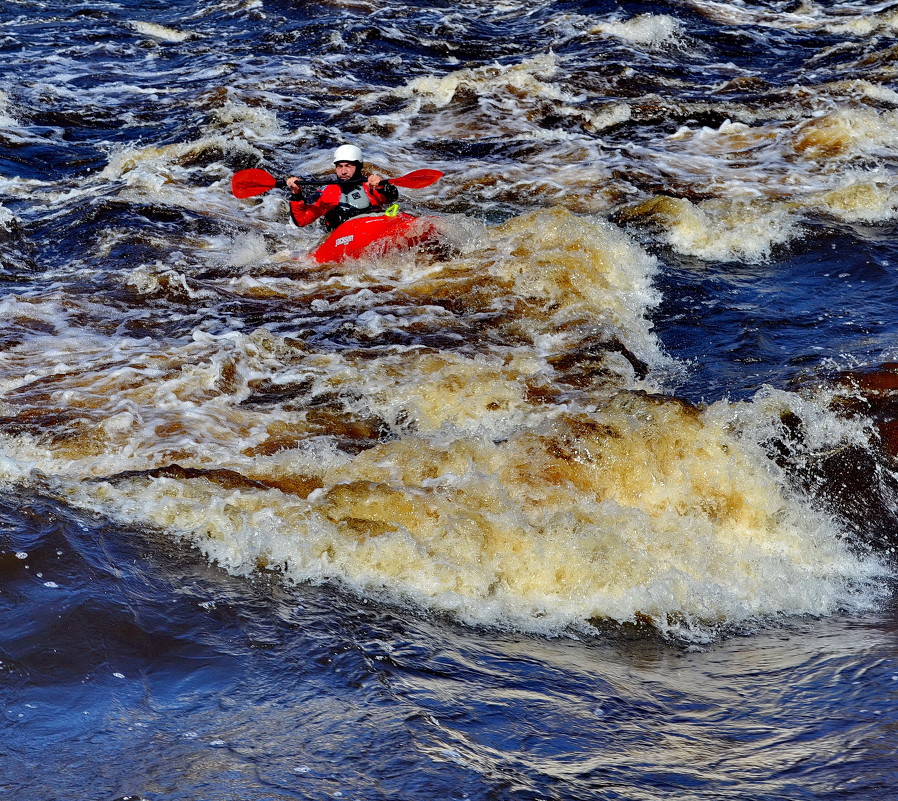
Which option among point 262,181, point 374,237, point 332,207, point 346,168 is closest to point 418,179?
point 346,168

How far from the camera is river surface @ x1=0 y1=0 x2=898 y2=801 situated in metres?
2.49

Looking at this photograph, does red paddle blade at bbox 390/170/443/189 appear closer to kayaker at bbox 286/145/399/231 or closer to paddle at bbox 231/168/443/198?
paddle at bbox 231/168/443/198

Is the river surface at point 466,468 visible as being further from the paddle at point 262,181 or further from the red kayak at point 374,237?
the paddle at point 262,181

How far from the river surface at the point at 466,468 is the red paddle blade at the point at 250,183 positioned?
34 cm

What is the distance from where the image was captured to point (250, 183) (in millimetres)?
8273

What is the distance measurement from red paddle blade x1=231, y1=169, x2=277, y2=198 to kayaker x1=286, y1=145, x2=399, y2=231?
0.71 meters

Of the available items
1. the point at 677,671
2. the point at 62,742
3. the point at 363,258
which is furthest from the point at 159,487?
the point at 363,258

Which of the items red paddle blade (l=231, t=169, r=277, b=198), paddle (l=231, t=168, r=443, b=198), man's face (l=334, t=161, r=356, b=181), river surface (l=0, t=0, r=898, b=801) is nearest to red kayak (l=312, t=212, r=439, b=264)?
river surface (l=0, t=0, r=898, b=801)

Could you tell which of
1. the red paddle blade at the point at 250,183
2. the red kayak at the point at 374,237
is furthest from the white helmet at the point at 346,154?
the red paddle blade at the point at 250,183

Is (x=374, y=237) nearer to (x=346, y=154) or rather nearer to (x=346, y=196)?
(x=346, y=196)

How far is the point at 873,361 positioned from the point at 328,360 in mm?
3119

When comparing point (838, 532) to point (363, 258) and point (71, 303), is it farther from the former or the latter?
point (71, 303)

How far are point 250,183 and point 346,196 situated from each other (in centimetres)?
118

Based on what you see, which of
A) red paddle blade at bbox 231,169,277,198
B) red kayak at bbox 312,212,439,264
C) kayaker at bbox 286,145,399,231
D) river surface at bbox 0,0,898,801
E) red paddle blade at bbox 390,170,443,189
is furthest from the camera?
red paddle blade at bbox 231,169,277,198
